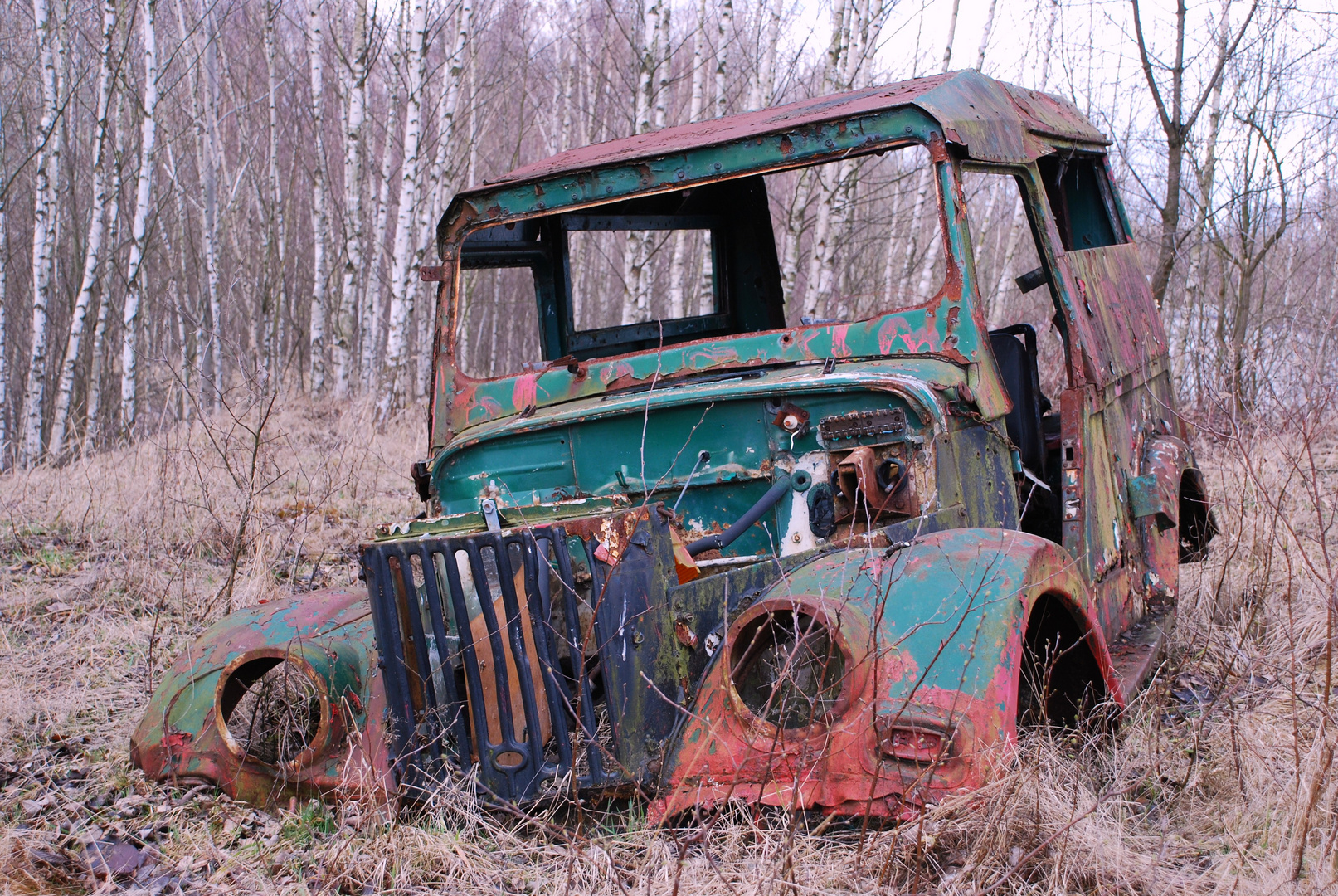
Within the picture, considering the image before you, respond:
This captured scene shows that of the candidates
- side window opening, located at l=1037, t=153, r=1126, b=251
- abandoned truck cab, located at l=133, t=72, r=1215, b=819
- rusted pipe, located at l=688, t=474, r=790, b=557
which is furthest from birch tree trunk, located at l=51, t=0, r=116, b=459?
side window opening, located at l=1037, t=153, r=1126, b=251

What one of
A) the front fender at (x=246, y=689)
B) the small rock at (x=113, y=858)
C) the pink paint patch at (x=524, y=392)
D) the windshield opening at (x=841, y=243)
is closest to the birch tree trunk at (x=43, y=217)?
the windshield opening at (x=841, y=243)

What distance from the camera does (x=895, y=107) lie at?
308 cm

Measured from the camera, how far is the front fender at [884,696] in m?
2.15

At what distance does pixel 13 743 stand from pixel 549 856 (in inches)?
79.8

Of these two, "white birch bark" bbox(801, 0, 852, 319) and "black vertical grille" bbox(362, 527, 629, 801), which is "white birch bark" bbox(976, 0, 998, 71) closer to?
"white birch bark" bbox(801, 0, 852, 319)

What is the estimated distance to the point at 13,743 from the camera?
10.9 feet

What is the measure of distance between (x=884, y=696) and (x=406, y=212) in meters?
9.63

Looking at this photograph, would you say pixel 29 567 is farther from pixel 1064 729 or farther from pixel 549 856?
pixel 1064 729

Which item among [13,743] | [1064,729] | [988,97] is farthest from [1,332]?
[1064,729]

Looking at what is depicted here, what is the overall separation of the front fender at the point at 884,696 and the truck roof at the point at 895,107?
138cm

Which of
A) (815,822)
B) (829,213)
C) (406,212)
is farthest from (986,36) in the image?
(815,822)

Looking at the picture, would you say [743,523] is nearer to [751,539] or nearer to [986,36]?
[751,539]

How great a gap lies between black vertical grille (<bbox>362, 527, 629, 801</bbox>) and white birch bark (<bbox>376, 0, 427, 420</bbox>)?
8282 mm

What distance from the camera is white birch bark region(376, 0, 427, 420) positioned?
1035 cm
